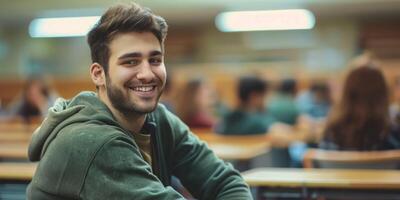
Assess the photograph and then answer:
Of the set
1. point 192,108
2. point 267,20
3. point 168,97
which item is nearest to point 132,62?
point 192,108

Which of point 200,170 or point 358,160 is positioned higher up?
point 200,170

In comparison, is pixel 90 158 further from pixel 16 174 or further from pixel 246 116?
pixel 246 116

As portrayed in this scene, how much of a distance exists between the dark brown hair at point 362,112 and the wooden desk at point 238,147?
0.47 m

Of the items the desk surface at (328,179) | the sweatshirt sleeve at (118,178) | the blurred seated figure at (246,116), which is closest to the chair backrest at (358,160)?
the desk surface at (328,179)

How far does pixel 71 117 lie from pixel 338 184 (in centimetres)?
120

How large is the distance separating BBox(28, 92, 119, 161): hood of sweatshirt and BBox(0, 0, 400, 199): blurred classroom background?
3.31ft

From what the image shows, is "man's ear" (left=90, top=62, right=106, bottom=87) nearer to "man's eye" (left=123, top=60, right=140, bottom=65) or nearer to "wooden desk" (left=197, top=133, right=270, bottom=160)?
"man's eye" (left=123, top=60, right=140, bottom=65)

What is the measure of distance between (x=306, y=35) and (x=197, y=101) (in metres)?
6.69

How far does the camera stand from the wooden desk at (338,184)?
8.22 ft

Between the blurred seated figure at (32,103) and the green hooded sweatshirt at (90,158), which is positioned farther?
the blurred seated figure at (32,103)

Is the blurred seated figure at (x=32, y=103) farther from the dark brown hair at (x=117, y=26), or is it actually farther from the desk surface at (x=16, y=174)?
the dark brown hair at (x=117, y=26)

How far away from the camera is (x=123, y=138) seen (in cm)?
167

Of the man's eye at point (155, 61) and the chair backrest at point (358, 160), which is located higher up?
the man's eye at point (155, 61)

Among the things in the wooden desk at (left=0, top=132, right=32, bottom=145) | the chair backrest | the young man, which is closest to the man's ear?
the young man
